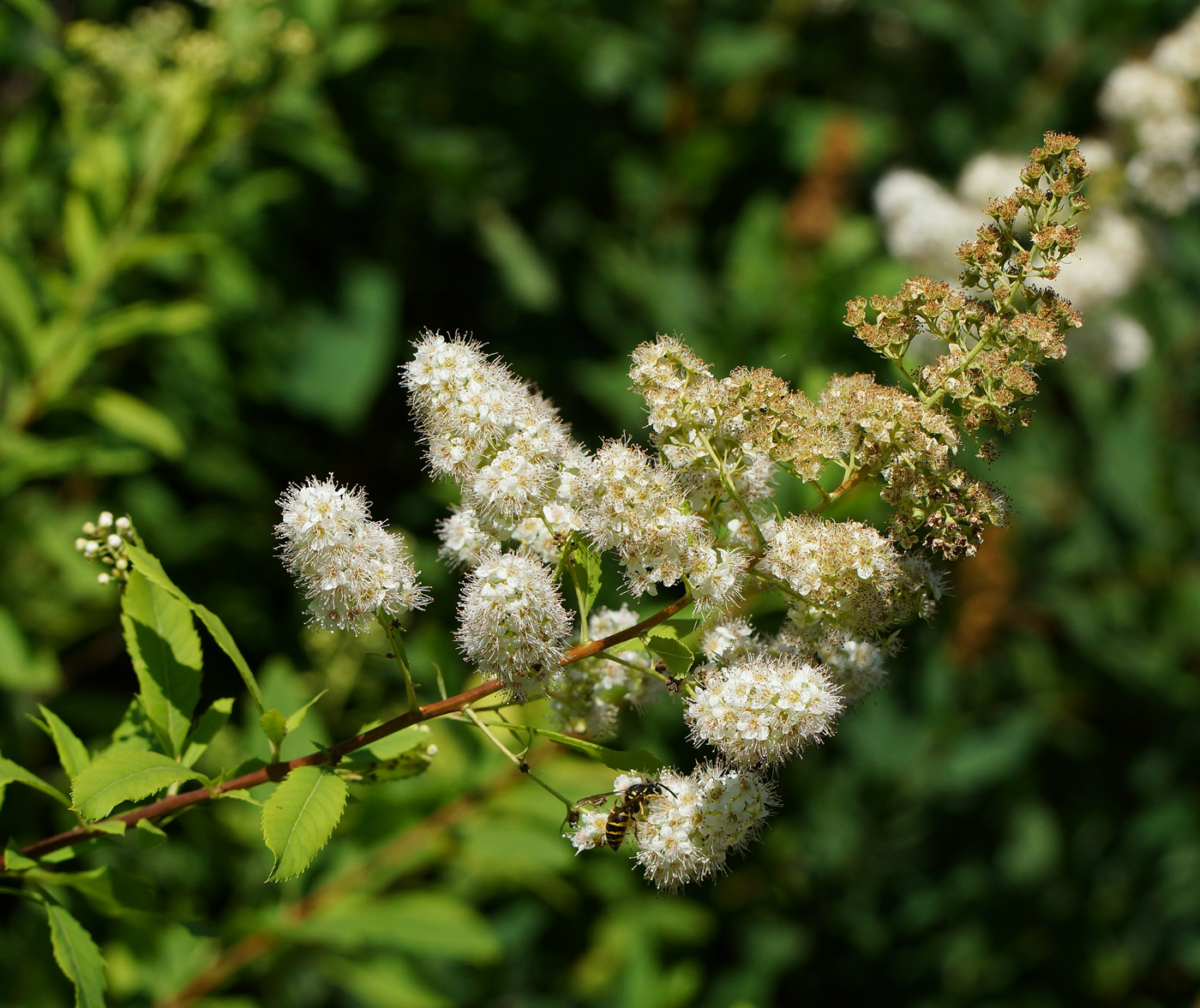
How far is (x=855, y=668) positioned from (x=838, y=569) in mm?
A: 253

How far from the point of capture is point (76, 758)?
59.2 inches

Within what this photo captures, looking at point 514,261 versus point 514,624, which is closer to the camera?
point 514,624

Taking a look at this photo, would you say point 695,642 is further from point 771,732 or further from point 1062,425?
point 1062,425

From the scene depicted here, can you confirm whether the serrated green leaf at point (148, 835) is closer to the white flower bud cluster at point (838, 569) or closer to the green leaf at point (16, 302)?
the white flower bud cluster at point (838, 569)

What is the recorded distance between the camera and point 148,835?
133cm

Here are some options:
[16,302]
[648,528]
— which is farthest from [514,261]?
[648,528]

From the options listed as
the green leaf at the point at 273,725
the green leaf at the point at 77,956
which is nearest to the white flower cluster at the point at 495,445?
the green leaf at the point at 273,725

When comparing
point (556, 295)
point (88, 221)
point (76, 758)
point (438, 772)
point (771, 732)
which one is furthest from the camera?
point (556, 295)

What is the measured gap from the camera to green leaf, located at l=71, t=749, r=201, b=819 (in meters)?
1.23

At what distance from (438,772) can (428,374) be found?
1.61 m

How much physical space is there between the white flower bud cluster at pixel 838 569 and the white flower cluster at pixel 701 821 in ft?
0.87

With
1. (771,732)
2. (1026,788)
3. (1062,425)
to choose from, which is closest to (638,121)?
(1062,425)

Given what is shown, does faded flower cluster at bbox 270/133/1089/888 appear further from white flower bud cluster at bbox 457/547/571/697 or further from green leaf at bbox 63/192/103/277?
green leaf at bbox 63/192/103/277

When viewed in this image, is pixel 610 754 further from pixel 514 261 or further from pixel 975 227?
pixel 975 227
